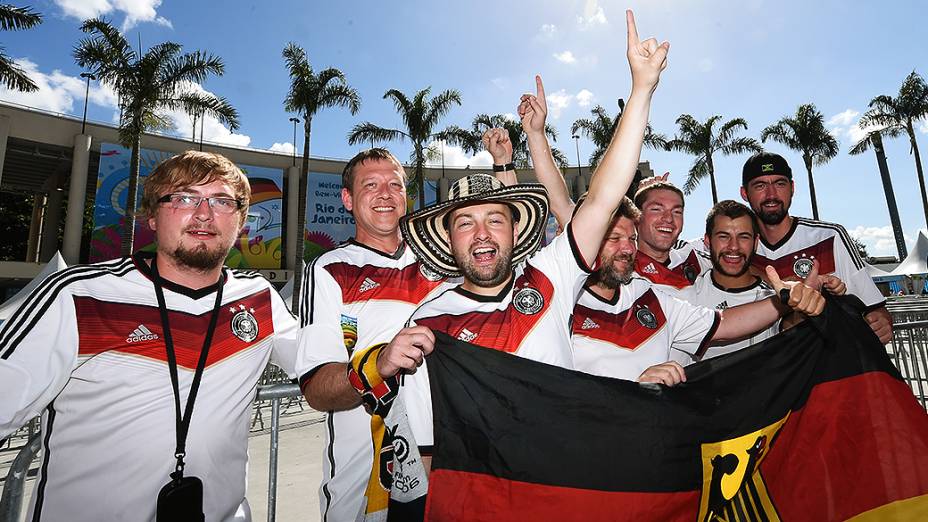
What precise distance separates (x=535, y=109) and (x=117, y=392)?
3234 mm

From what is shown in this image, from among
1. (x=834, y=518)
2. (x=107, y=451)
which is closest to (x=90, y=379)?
(x=107, y=451)

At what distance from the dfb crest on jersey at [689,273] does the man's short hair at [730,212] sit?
49cm

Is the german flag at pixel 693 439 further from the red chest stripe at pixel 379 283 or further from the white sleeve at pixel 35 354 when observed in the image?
the white sleeve at pixel 35 354

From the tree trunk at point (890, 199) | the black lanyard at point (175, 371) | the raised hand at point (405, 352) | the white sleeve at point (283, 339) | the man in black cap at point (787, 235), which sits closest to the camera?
the raised hand at point (405, 352)

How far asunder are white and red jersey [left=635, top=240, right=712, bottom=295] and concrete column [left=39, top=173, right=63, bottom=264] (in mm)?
37296

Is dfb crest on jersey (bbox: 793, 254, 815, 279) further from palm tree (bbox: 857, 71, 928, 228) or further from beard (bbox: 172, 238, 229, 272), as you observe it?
palm tree (bbox: 857, 71, 928, 228)

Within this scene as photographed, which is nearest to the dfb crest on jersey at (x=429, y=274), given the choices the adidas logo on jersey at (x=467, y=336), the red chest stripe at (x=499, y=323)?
the red chest stripe at (x=499, y=323)

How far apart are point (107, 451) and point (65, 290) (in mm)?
767

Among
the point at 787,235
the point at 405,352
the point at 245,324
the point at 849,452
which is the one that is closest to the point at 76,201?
the point at 245,324

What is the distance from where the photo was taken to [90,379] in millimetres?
2180

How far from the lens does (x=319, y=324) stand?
263 centimetres

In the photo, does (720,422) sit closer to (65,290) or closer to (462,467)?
(462,467)

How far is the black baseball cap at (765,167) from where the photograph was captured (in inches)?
174

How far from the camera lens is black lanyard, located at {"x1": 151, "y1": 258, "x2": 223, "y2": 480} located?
221 centimetres
